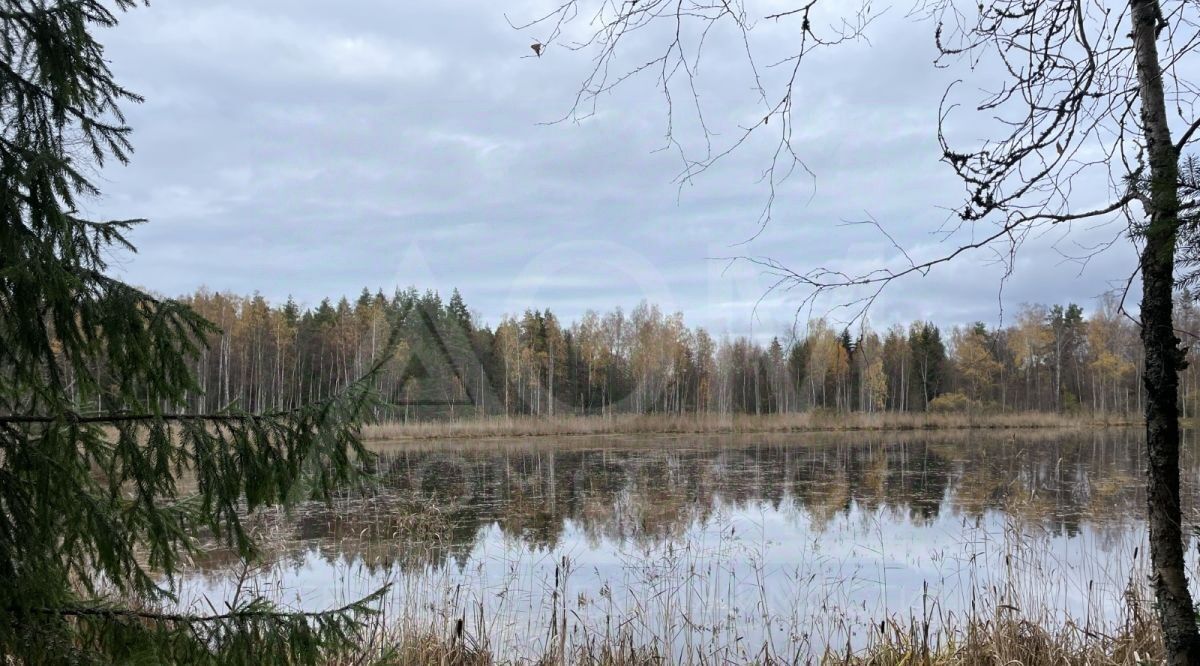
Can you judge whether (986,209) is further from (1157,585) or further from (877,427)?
(877,427)

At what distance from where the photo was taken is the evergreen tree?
186 centimetres

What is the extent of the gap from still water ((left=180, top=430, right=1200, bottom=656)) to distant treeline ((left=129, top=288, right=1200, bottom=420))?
48.1 feet

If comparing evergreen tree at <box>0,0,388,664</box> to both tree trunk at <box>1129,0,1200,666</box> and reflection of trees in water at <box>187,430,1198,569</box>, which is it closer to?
tree trunk at <box>1129,0,1200,666</box>

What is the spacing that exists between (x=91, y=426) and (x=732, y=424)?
26730 mm

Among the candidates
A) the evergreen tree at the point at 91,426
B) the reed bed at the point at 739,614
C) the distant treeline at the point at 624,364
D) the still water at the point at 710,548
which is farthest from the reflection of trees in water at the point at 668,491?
the distant treeline at the point at 624,364

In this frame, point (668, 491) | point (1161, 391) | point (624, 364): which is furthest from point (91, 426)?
point (624, 364)

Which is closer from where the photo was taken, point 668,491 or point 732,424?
point 668,491

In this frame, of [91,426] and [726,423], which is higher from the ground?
[91,426]

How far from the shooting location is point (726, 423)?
91.9 ft

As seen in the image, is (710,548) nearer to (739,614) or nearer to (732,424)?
(739,614)

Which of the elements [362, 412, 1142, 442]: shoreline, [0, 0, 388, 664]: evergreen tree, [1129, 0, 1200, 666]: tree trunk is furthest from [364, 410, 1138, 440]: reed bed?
[1129, 0, 1200, 666]: tree trunk

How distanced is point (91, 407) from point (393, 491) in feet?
28.6

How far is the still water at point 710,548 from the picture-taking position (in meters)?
5.05

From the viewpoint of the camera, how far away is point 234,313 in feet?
103
